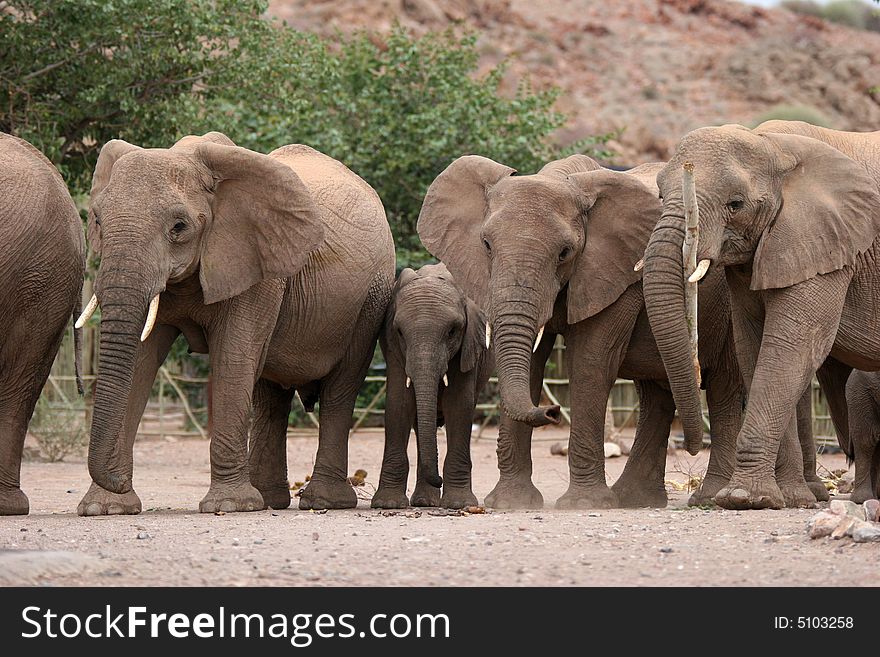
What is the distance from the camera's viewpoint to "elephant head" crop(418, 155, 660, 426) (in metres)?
9.46

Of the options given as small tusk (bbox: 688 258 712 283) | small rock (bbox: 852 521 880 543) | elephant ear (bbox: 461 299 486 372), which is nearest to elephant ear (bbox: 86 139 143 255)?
elephant ear (bbox: 461 299 486 372)

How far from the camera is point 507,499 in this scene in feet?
34.0

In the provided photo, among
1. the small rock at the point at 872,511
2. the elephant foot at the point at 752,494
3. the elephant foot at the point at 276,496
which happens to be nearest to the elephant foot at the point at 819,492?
the elephant foot at the point at 752,494

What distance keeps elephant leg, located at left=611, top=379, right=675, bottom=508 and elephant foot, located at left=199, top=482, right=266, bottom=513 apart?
2.76 metres

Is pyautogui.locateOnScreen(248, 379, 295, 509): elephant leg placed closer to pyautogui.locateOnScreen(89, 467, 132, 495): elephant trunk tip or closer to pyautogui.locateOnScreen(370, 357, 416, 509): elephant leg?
pyautogui.locateOnScreen(370, 357, 416, 509): elephant leg

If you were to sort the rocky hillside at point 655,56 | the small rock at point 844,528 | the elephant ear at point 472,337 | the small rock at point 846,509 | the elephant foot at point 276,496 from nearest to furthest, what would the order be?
the small rock at point 844,528 < the small rock at point 846,509 < the elephant ear at point 472,337 < the elephant foot at point 276,496 < the rocky hillside at point 655,56

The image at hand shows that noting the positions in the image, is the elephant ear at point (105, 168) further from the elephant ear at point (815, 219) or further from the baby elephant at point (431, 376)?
the elephant ear at point (815, 219)

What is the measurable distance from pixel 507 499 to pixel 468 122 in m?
13.7

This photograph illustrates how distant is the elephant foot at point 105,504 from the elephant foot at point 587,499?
286 cm

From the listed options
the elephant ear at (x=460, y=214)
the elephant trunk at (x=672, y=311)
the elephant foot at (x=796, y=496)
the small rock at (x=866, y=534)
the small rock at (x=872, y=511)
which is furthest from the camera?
the elephant ear at (x=460, y=214)

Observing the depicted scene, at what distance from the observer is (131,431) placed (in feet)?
32.2

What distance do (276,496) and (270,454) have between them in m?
0.32

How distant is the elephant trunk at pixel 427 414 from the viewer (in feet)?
32.9
